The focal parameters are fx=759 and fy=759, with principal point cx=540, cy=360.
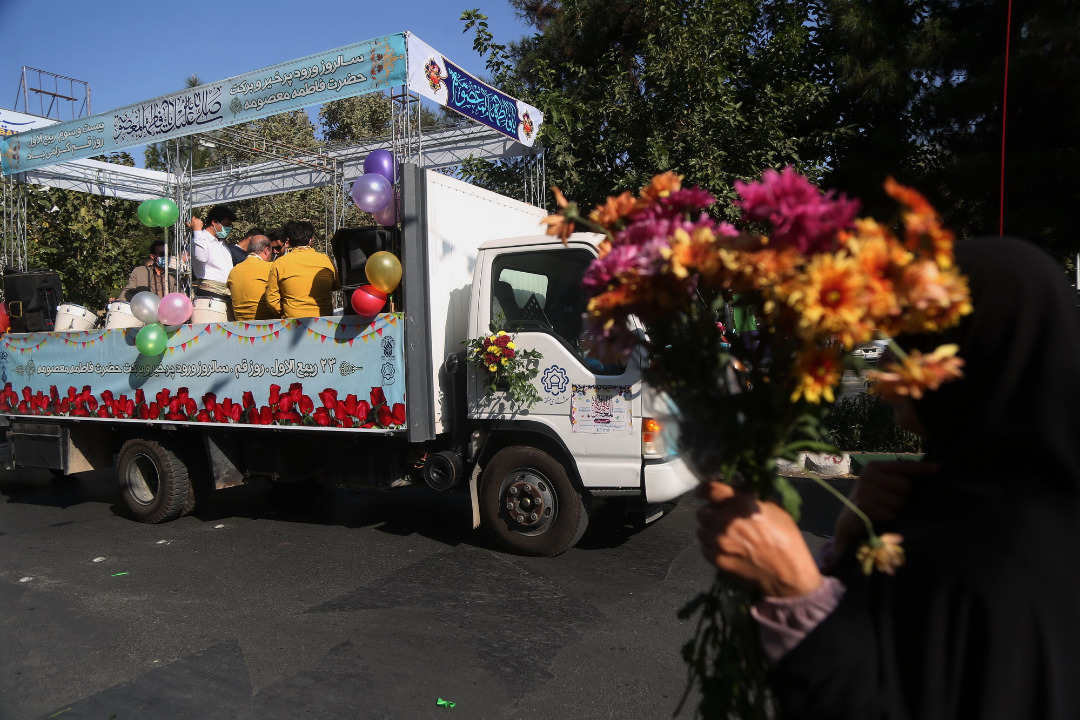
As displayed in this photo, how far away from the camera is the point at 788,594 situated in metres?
1.27

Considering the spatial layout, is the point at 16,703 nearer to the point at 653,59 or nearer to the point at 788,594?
the point at 788,594

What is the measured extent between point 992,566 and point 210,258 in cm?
795

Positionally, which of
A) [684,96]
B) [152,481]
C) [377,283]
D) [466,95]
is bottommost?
[152,481]

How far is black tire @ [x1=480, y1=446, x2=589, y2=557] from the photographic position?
18.1 feet

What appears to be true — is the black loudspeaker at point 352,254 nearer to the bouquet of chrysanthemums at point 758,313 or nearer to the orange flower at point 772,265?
the bouquet of chrysanthemums at point 758,313

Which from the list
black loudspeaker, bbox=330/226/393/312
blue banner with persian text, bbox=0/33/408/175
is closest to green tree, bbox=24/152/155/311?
blue banner with persian text, bbox=0/33/408/175

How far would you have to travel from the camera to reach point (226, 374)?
644cm

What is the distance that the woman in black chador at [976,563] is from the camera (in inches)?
44.8

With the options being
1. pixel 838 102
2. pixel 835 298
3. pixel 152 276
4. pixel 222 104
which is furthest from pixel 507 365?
pixel 838 102

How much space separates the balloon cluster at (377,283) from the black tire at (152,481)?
2.74 meters

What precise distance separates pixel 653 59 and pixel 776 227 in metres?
7.83

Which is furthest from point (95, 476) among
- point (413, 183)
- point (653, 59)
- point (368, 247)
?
point (653, 59)

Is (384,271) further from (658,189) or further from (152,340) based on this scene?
(658,189)

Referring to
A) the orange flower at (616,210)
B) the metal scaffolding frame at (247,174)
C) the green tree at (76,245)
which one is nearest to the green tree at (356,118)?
the metal scaffolding frame at (247,174)
